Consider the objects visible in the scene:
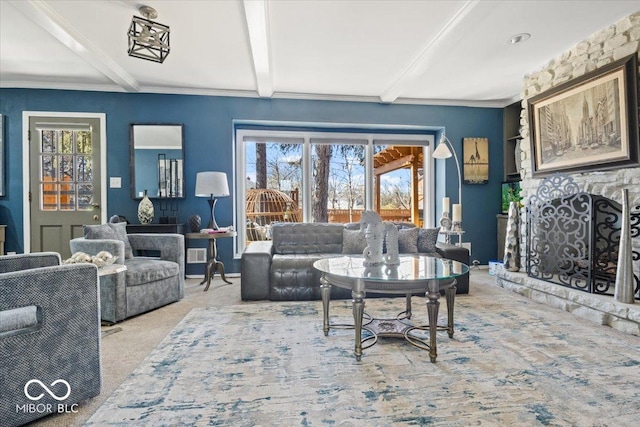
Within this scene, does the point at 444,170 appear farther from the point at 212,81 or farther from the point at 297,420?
the point at 297,420

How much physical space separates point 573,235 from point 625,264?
84 centimetres

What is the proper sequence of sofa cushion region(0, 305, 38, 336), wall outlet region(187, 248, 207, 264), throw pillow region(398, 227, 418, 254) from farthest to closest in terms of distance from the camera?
1. wall outlet region(187, 248, 207, 264)
2. throw pillow region(398, 227, 418, 254)
3. sofa cushion region(0, 305, 38, 336)

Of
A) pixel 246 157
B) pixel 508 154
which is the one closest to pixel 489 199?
pixel 508 154

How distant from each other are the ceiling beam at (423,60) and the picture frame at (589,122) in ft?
4.39

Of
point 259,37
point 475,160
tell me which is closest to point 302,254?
point 259,37

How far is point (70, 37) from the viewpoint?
9.50ft

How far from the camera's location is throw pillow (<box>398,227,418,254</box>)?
12.1 ft

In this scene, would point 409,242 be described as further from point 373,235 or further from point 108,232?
point 108,232

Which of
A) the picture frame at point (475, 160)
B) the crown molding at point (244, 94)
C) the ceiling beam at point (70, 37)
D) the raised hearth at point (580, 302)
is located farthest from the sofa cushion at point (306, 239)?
the ceiling beam at point (70, 37)

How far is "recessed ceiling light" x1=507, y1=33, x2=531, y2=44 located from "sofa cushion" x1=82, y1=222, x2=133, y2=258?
4.11m

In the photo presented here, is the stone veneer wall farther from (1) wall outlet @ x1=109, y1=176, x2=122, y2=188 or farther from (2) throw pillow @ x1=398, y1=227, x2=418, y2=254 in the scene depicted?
(1) wall outlet @ x1=109, y1=176, x2=122, y2=188

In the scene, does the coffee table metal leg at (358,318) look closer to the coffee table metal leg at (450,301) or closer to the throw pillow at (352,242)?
the coffee table metal leg at (450,301)

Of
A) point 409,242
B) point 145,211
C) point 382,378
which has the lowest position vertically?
A: point 382,378

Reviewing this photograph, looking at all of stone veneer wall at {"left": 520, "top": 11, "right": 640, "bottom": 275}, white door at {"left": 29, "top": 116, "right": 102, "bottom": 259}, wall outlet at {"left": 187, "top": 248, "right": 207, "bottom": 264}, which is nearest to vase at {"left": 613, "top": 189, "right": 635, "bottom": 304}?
stone veneer wall at {"left": 520, "top": 11, "right": 640, "bottom": 275}
